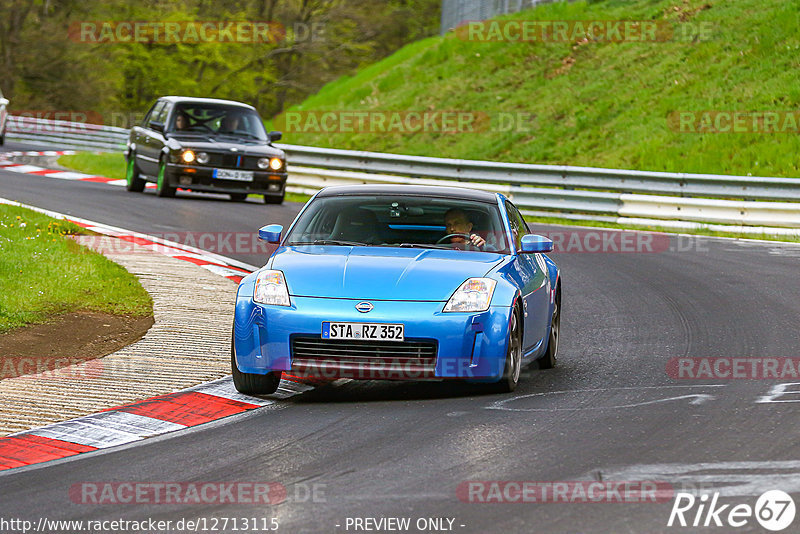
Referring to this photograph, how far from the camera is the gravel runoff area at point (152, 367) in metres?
7.57

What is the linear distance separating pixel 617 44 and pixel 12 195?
18.1 metres

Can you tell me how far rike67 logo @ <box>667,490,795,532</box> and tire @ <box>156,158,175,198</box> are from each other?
17426 millimetres

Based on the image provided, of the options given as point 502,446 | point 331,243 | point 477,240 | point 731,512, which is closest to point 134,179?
point 331,243

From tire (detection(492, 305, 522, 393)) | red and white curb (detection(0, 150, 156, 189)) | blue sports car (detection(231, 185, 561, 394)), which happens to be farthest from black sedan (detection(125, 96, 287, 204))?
tire (detection(492, 305, 522, 393))

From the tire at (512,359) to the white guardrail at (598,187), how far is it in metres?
12.5

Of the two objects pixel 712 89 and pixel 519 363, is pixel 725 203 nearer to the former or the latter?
pixel 712 89

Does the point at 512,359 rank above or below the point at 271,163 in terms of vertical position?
below

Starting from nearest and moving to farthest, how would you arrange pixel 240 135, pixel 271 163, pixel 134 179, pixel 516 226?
pixel 516 226, pixel 271 163, pixel 240 135, pixel 134 179

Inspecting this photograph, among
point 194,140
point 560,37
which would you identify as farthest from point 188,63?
point 194,140

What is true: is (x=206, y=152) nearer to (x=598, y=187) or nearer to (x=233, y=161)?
(x=233, y=161)

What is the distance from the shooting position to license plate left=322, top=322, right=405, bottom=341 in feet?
25.2

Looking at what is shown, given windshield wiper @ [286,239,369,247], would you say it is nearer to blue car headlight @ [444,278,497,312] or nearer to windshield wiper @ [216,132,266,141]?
blue car headlight @ [444,278,497,312]

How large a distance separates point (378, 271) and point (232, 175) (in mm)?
14192

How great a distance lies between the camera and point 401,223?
29.9ft
